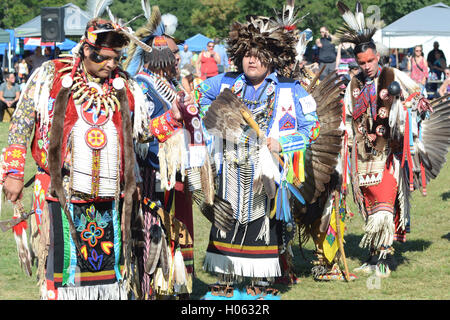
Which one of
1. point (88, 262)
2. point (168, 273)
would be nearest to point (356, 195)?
point (168, 273)

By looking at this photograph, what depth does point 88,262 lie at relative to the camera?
143 inches

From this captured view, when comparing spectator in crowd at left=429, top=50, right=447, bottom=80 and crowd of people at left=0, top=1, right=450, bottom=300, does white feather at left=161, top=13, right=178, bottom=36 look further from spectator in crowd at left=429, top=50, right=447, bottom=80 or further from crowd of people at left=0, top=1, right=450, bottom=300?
spectator in crowd at left=429, top=50, right=447, bottom=80

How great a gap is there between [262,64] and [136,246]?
1343 mm

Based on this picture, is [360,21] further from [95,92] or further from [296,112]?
[95,92]

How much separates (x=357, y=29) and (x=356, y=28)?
14 mm

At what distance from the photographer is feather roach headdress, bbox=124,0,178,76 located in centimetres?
450

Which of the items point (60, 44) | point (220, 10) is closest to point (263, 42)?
point (60, 44)

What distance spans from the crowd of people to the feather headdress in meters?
0.01

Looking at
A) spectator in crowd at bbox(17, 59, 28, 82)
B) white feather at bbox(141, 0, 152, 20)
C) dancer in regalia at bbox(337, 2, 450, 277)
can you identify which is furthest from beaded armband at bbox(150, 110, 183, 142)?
spectator in crowd at bbox(17, 59, 28, 82)

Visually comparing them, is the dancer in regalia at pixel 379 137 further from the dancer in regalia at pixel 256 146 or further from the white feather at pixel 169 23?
the white feather at pixel 169 23

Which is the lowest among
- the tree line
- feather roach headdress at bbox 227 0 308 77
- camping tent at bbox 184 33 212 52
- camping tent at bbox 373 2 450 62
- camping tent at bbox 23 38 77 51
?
feather roach headdress at bbox 227 0 308 77

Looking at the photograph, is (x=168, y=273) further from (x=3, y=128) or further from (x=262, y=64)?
(x=3, y=128)

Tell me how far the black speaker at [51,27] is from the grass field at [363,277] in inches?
294

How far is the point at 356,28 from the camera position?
5.47 meters
